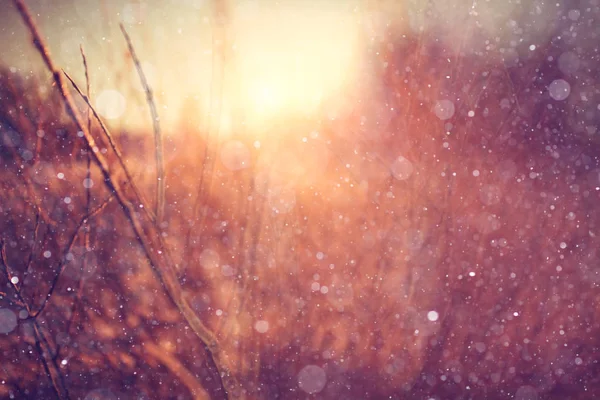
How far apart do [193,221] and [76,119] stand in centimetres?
79

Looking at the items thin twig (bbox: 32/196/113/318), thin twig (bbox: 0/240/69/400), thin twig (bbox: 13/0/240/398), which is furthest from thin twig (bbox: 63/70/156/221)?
thin twig (bbox: 0/240/69/400)

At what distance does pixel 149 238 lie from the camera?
2.14 m

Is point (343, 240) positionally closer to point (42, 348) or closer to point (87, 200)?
point (87, 200)

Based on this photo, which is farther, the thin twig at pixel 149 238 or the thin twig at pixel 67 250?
the thin twig at pixel 67 250

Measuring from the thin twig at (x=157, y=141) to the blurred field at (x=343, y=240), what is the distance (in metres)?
0.04

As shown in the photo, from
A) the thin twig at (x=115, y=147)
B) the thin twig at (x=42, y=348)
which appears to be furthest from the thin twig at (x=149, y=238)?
the thin twig at (x=42, y=348)

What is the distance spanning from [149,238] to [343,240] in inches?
42.0

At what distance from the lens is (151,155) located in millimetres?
2072

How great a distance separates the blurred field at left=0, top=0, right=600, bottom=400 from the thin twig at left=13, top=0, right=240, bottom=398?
0.12 feet

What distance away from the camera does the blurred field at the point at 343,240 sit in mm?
2107

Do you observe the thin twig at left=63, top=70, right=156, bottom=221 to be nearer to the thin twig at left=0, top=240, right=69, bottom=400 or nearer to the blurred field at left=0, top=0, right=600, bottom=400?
the blurred field at left=0, top=0, right=600, bottom=400

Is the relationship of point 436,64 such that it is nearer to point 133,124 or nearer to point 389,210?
point 389,210

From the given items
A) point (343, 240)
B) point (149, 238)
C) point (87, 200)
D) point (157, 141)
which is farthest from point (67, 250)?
point (343, 240)

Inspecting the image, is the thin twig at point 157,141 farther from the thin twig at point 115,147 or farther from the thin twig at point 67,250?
the thin twig at point 67,250
